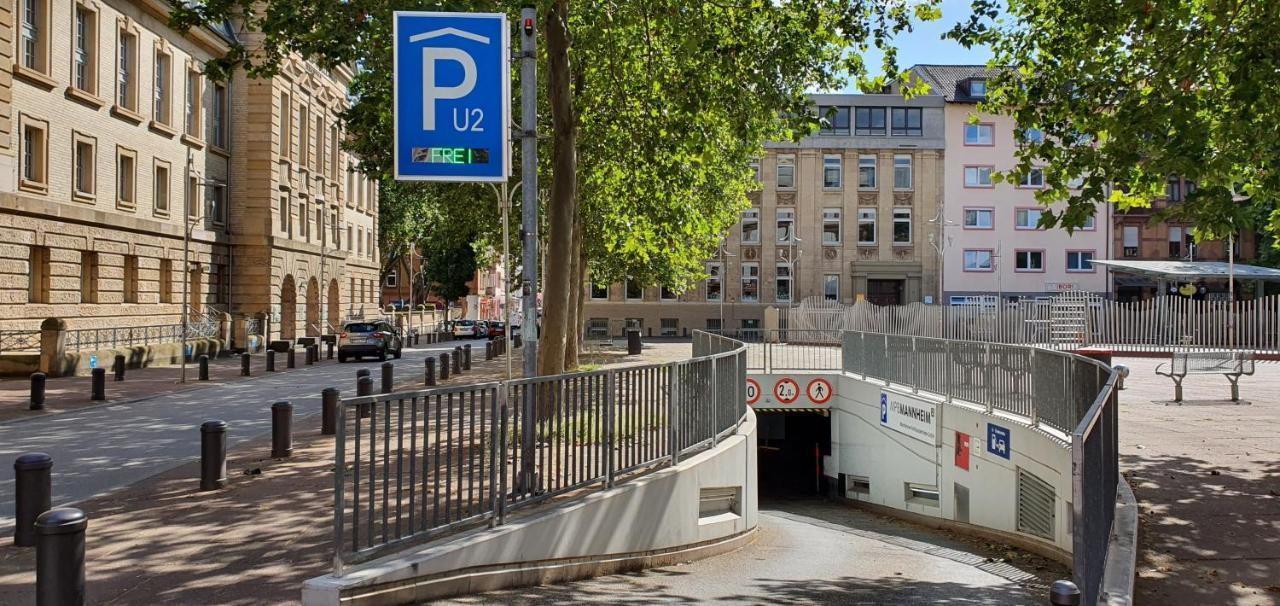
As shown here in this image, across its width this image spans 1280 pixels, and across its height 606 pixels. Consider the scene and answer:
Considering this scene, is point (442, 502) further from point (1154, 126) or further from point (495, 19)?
point (1154, 126)

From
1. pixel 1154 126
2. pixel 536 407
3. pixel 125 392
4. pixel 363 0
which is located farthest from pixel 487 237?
pixel 536 407

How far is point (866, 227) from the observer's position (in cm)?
6150

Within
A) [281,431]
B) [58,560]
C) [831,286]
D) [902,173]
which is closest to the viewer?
[58,560]

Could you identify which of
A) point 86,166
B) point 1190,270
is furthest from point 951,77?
point 86,166

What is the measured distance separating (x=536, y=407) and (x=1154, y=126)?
850 cm

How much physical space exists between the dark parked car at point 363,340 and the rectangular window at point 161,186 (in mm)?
7898

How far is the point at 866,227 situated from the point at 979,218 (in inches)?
255

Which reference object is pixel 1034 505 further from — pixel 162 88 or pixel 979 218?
pixel 979 218

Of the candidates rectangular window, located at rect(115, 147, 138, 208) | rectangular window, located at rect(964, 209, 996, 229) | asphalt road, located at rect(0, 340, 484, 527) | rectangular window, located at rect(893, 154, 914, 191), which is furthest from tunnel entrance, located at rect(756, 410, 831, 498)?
rectangular window, located at rect(964, 209, 996, 229)

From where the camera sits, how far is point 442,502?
7.05 m

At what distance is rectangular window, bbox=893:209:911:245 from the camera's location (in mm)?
61344

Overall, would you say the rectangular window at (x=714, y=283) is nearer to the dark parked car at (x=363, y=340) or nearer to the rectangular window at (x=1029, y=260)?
the rectangular window at (x=1029, y=260)

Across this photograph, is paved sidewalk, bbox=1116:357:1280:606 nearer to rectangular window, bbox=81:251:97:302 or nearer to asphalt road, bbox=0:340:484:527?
asphalt road, bbox=0:340:484:527

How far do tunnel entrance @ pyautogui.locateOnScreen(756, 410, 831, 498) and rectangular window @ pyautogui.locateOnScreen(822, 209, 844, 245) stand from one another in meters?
32.0
